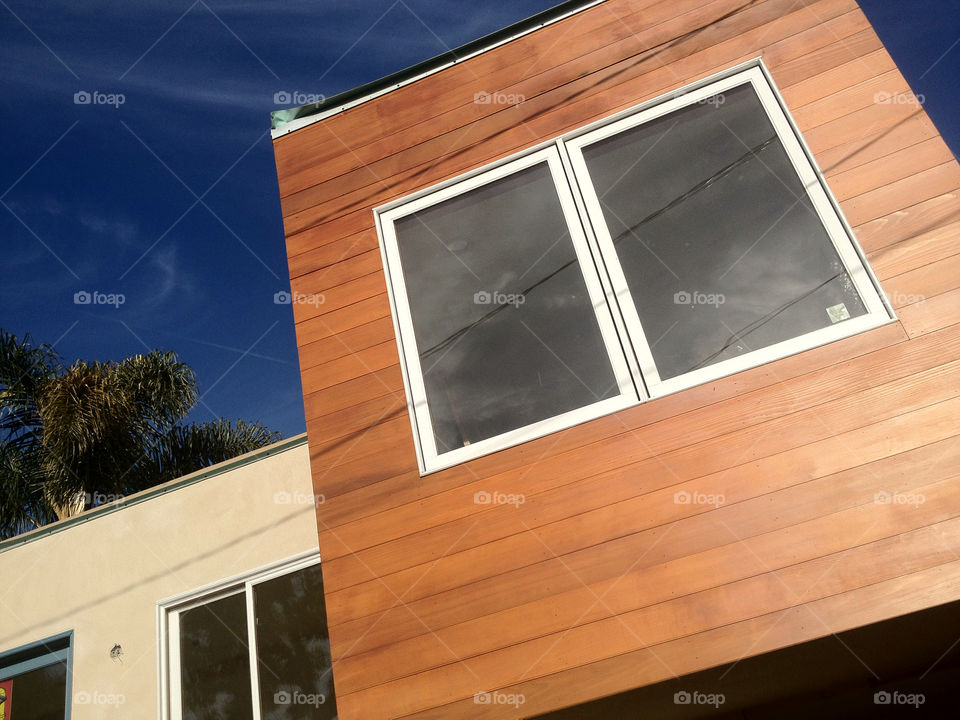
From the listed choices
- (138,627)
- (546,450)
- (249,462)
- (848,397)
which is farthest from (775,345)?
(138,627)

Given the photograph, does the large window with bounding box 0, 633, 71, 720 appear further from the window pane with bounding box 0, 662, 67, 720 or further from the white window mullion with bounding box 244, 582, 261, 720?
the white window mullion with bounding box 244, 582, 261, 720

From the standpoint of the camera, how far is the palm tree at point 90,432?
34.8 feet

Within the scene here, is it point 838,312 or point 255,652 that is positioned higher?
point 838,312

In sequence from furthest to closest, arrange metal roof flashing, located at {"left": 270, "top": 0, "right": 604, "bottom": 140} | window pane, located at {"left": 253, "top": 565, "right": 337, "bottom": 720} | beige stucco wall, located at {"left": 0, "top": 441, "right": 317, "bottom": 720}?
beige stucco wall, located at {"left": 0, "top": 441, "right": 317, "bottom": 720}, window pane, located at {"left": 253, "top": 565, "right": 337, "bottom": 720}, metal roof flashing, located at {"left": 270, "top": 0, "right": 604, "bottom": 140}

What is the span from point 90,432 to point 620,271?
1040cm

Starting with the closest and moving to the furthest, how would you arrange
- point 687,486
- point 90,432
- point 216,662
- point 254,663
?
point 687,486 → point 254,663 → point 216,662 → point 90,432

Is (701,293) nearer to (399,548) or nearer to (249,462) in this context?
(399,548)

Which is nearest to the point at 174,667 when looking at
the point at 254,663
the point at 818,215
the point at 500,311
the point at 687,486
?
the point at 254,663

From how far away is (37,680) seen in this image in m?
5.43

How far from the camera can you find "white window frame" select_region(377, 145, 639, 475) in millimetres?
2496

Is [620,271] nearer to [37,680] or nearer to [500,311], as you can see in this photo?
[500,311]

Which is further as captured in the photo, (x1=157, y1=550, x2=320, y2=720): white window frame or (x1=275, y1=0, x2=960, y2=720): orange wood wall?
(x1=157, y1=550, x2=320, y2=720): white window frame

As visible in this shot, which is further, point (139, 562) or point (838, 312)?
point (139, 562)

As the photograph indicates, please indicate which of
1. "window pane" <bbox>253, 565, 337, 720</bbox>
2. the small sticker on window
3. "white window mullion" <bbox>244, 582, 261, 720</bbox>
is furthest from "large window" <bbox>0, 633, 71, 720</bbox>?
the small sticker on window
